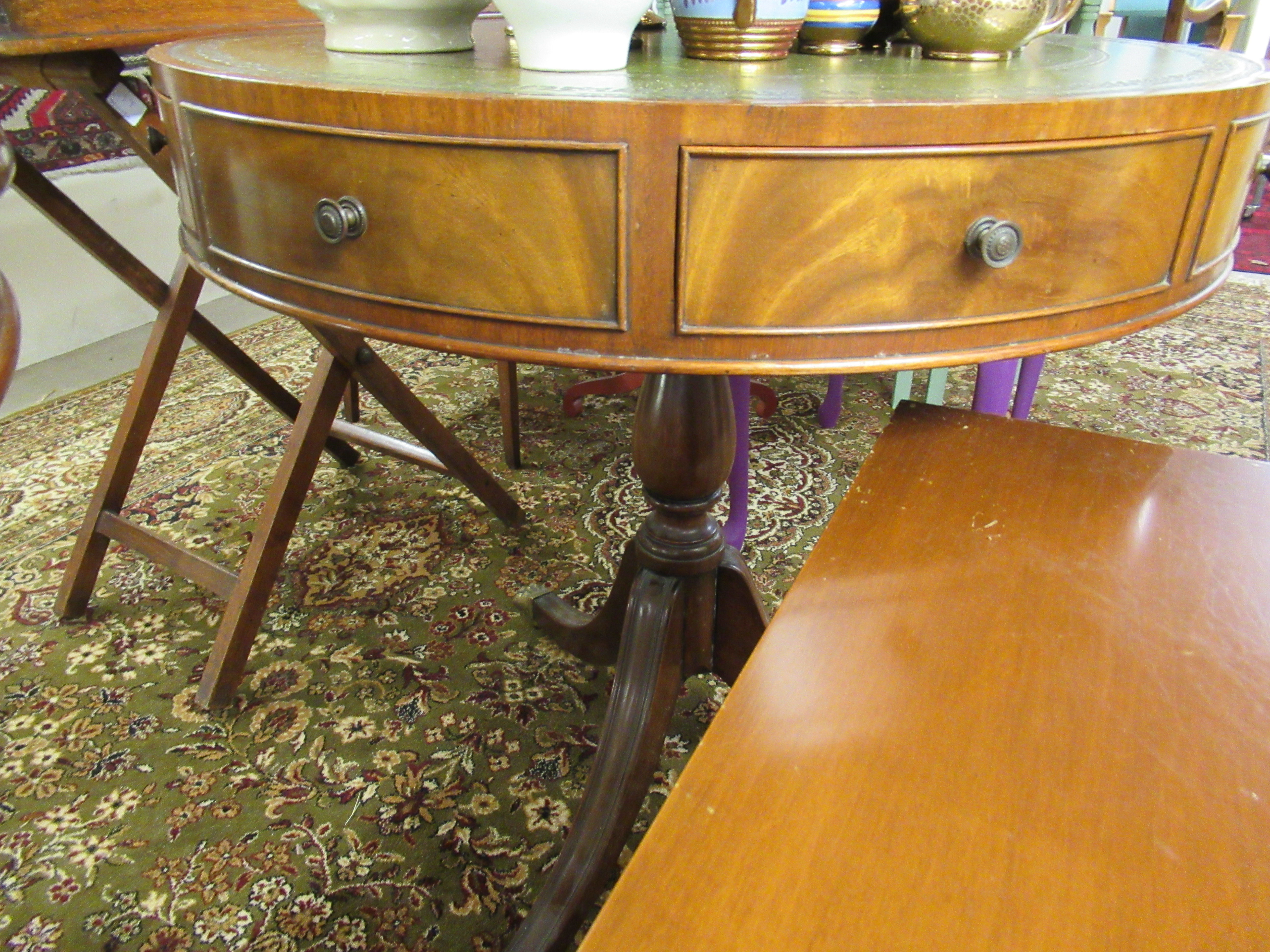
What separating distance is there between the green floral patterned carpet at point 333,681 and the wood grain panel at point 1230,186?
0.71 m

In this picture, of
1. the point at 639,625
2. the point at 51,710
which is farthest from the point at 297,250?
the point at 51,710

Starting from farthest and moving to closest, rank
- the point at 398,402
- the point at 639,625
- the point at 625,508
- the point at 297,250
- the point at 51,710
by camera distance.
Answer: the point at 625,508
the point at 398,402
the point at 51,710
the point at 639,625
the point at 297,250

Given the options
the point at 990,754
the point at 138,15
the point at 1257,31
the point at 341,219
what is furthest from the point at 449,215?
the point at 1257,31

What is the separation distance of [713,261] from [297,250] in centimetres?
26

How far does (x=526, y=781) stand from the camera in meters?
0.97

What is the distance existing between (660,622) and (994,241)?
21.1 inches

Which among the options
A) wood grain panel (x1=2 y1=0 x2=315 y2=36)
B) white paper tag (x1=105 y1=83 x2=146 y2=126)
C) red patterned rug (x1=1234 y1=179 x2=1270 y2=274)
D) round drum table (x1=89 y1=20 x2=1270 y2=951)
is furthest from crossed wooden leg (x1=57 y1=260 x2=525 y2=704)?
red patterned rug (x1=1234 y1=179 x2=1270 y2=274)

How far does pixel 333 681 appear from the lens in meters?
1.12

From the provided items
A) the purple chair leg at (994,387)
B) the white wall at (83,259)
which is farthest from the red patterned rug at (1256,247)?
the white wall at (83,259)

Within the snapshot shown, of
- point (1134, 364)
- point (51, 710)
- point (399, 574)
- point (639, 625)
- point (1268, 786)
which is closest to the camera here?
point (1268, 786)

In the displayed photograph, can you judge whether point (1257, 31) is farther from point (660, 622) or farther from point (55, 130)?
point (55, 130)

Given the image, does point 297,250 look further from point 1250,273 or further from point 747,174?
point 1250,273

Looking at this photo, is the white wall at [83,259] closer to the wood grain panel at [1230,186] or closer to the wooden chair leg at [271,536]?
the wooden chair leg at [271,536]

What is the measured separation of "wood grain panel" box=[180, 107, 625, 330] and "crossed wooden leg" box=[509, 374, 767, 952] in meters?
0.33
